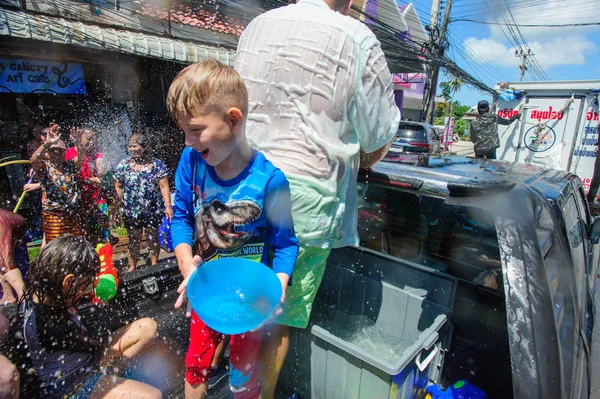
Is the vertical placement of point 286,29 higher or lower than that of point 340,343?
higher

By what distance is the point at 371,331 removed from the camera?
2.23 m

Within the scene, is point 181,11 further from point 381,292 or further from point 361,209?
point 381,292

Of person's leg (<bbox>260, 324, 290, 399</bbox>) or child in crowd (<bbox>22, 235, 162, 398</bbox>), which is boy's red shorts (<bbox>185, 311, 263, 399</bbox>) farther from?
child in crowd (<bbox>22, 235, 162, 398</bbox>)

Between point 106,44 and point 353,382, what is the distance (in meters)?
6.39

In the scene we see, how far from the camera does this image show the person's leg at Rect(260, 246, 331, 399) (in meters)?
1.64

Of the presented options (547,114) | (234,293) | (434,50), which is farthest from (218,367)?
(434,50)

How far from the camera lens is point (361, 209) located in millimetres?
2746

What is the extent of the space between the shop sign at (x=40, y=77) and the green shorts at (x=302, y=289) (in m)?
7.12

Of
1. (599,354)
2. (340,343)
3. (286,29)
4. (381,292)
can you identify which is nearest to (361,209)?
(381,292)

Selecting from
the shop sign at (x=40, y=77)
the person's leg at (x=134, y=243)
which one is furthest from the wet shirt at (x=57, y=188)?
the shop sign at (x=40, y=77)

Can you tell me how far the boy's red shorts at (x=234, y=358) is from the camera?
161 centimetres

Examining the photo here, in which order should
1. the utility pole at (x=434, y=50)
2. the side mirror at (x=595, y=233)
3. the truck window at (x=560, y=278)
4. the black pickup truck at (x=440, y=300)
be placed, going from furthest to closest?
the utility pole at (x=434, y=50)
the side mirror at (x=595, y=233)
the truck window at (x=560, y=278)
the black pickup truck at (x=440, y=300)

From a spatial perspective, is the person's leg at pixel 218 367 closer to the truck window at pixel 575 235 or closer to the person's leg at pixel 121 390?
the person's leg at pixel 121 390

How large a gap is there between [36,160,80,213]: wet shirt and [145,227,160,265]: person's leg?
92cm
